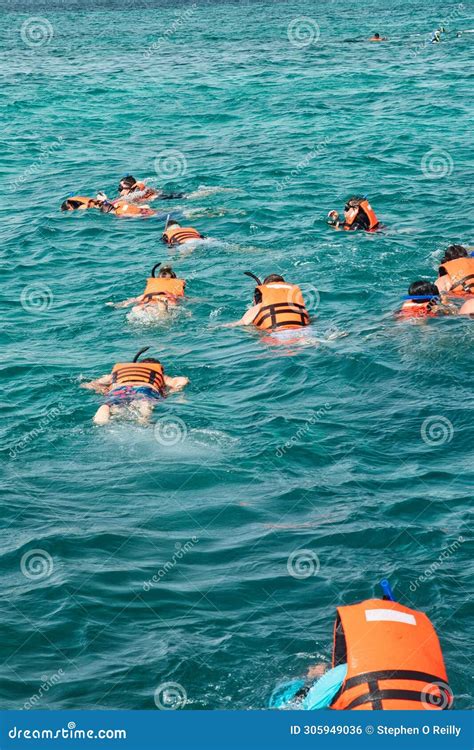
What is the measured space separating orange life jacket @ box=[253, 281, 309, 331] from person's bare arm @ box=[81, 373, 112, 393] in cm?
361

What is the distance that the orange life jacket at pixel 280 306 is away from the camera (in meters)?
20.0

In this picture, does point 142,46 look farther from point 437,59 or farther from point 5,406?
point 5,406

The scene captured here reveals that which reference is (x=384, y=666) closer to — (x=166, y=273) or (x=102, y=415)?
(x=102, y=415)

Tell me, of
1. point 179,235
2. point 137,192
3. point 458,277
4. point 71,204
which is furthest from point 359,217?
point 71,204

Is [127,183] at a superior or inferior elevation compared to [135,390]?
superior

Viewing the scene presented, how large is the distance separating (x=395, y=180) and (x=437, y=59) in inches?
1035

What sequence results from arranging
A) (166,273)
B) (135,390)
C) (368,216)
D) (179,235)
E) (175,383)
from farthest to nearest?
(179,235)
(368,216)
(166,273)
(175,383)
(135,390)

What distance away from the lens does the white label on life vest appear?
9147mm

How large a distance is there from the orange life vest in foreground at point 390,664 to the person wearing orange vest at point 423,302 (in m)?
11.6

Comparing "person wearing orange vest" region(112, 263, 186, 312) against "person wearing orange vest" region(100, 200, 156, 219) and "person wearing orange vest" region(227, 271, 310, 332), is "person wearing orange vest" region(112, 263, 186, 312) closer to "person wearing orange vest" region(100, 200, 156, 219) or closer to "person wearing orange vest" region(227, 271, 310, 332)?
"person wearing orange vest" region(227, 271, 310, 332)

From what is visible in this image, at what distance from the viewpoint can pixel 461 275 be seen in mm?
20984

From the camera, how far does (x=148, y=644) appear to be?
11.4 metres

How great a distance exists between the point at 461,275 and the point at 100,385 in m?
8.01

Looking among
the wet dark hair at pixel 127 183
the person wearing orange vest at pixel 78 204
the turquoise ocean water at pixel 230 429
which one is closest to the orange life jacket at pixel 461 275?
the turquoise ocean water at pixel 230 429
